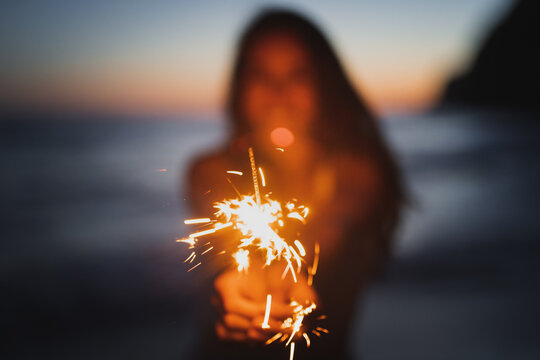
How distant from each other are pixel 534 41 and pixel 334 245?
27701 mm

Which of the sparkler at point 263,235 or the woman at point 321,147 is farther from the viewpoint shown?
the woman at point 321,147

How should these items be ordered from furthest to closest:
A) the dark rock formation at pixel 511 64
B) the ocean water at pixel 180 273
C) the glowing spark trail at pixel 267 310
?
1. the dark rock formation at pixel 511 64
2. the ocean water at pixel 180 273
3. the glowing spark trail at pixel 267 310

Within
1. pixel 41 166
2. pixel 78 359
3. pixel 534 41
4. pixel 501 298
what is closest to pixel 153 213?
pixel 78 359

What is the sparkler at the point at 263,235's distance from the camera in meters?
0.72

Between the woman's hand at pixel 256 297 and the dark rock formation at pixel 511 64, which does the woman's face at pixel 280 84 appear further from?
the dark rock formation at pixel 511 64

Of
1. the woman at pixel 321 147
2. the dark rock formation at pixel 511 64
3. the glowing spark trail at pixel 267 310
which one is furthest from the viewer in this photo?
the dark rock formation at pixel 511 64

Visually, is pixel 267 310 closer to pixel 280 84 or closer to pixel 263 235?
pixel 263 235

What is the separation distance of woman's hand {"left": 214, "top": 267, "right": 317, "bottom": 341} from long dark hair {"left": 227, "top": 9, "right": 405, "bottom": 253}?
950mm

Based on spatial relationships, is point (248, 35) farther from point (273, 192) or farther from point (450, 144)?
point (450, 144)

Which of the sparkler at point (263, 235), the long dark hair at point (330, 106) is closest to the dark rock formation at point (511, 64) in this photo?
the long dark hair at point (330, 106)

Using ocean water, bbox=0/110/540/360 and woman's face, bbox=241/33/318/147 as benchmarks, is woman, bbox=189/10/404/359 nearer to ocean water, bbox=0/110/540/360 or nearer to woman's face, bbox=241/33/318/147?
woman's face, bbox=241/33/318/147

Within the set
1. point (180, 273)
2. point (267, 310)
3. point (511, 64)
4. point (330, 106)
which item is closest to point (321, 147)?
point (330, 106)

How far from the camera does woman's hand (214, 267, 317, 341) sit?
697 millimetres

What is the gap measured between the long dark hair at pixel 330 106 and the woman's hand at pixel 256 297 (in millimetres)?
950
